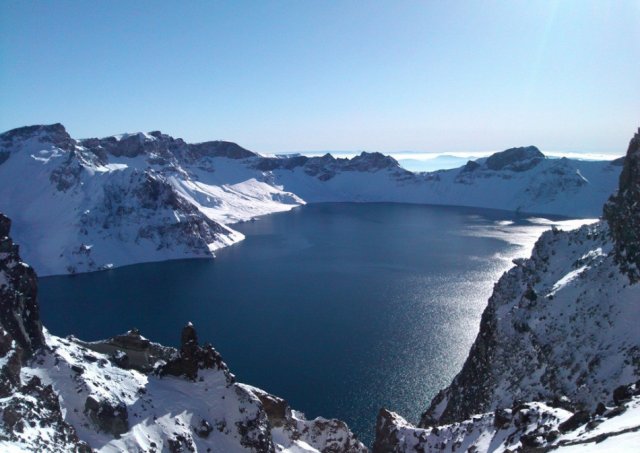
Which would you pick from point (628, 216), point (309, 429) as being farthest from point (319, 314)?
point (628, 216)

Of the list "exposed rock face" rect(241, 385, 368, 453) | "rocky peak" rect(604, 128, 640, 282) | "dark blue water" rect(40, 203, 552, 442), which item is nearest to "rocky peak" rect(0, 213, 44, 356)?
"exposed rock face" rect(241, 385, 368, 453)

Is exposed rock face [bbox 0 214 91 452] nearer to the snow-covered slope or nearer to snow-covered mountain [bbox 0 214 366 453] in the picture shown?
snow-covered mountain [bbox 0 214 366 453]

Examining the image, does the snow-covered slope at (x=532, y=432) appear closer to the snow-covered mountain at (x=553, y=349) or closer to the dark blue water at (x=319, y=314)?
the snow-covered mountain at (x=553, y=349)

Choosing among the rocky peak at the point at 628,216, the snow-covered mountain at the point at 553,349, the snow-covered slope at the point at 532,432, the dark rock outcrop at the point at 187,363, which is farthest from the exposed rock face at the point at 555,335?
the dark rock outcrop at the point at 187,363

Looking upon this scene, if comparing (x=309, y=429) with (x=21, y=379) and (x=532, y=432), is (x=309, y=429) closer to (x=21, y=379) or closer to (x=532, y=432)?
(x=532, y=432)

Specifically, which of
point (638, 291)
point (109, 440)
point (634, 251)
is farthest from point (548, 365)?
point (109, 440)

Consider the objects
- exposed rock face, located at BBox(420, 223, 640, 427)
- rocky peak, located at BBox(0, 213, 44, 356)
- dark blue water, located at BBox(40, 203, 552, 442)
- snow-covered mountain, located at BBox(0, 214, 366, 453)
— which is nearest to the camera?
snow-covered mountain, located at BBox(0, 214, 366, 453)
